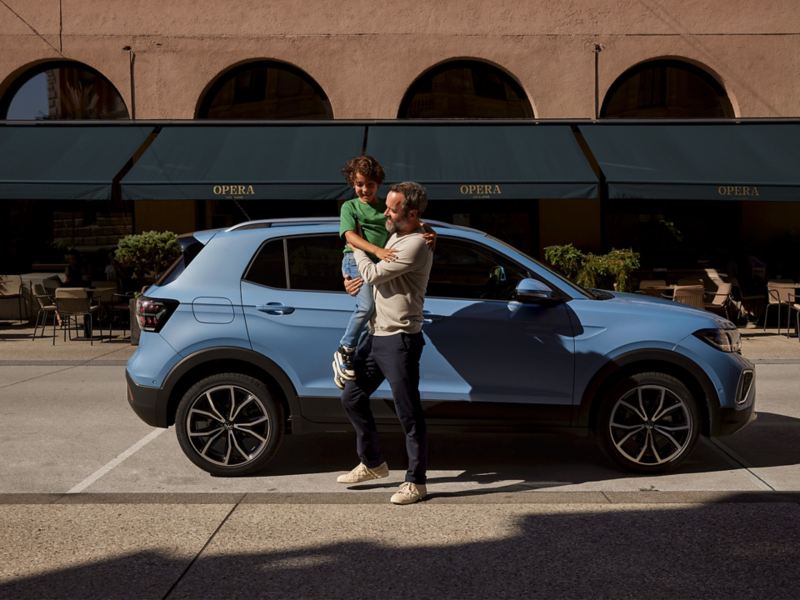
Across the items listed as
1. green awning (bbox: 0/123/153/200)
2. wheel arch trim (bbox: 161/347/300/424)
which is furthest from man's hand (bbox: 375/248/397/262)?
green awning (bbox: 0/123/153/200)

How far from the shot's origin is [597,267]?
13.7 meters

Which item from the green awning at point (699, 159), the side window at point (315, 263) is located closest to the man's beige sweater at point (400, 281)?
the side window at point (315, 263)

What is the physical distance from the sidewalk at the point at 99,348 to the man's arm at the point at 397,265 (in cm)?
802

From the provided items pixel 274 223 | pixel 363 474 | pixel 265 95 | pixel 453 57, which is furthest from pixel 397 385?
pixel 265 95

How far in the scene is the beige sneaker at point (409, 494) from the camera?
5590 mm

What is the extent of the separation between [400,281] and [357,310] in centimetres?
51

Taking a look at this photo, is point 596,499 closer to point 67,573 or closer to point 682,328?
point 682,328

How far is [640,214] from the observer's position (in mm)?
17141

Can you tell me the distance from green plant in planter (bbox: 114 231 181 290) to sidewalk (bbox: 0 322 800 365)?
112 cm

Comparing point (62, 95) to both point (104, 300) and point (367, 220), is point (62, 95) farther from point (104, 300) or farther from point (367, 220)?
point (367, 220)

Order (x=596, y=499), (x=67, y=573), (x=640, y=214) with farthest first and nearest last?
(x=640, y=214), (x=596, y=499), (x=67, y=573)

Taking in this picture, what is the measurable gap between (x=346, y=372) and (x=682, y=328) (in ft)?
7.30

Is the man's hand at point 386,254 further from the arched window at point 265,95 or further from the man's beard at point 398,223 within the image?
the arched window at point 265,95

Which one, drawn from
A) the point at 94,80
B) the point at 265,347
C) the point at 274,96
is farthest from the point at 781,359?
the point at 94,80
